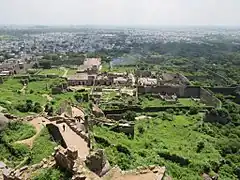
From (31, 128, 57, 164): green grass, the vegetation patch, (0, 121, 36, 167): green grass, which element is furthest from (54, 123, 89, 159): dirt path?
(0, 121, 36, 167): green grass

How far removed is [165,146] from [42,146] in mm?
13652

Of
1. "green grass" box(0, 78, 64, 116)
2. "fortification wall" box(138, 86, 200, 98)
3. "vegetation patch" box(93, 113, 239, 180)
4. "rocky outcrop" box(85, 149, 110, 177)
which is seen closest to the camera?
"rocky outcrop" box(85, 149, 110, 177)

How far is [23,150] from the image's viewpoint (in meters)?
18.9

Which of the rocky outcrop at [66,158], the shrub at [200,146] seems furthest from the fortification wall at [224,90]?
the rocky outcrop at [66,158]

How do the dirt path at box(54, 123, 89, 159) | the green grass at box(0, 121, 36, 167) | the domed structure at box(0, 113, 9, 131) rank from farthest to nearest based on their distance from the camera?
1. the domed structure at box(0, 113, 9, 131)
2. the dirt path at box(54, 123, 89, 159)
3. the green grass at box(0, 121, 36, 167)

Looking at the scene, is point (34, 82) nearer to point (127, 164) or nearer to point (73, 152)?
point (127, 164)

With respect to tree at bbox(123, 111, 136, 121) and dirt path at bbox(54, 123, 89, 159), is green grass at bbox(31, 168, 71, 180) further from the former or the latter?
tree at bbox(123, 111, 136, 121)

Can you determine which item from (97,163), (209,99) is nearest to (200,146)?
(97,163)

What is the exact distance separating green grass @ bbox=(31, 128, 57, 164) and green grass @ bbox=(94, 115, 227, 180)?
3145 mm

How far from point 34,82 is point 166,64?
41286 mm

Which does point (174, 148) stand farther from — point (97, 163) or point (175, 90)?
point (175, 90)

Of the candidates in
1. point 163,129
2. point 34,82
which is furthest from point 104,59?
point 163,129

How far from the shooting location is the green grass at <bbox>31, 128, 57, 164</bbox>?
17.6 metres

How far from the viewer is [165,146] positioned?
30.2m
